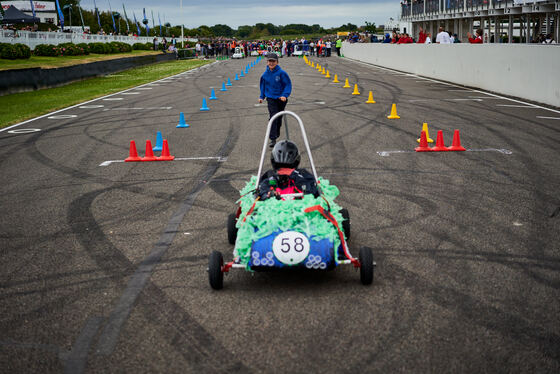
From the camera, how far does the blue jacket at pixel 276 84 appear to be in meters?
13.1

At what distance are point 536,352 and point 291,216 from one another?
2.15 metres

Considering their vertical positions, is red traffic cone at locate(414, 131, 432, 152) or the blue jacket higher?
the blue jacket

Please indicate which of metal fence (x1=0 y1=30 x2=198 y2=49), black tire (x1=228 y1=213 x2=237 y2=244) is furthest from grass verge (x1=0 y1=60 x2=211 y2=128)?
black tire (x1=228 y1=213 x2=237 y2=244)

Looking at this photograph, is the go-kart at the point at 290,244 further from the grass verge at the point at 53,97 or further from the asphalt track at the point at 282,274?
the grass verge at the point at 53,97

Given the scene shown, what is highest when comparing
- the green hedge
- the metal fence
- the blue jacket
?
the metal fence

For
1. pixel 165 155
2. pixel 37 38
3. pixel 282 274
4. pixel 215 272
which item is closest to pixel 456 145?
pixel 165 155

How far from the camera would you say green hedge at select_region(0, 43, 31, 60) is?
3644 centimetres

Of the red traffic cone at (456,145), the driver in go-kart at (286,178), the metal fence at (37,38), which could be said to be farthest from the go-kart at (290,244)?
the metal fence at (37,38)

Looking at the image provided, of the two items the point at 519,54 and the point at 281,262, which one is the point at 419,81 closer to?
the point at 519,54

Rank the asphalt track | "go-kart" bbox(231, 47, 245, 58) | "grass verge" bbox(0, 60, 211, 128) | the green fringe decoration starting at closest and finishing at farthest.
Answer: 1. the asphalt track
2. the green fringe decoration
3. "grass verge" bbox(0, 60, 211, 128)
4. "go-kart" bbox(231, 47, 245, 58)

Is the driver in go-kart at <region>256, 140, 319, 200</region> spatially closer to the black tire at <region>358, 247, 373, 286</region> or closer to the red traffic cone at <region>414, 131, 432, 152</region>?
the black tire at <region>358, 247, 373, 286</region>

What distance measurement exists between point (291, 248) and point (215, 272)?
2.22 ft

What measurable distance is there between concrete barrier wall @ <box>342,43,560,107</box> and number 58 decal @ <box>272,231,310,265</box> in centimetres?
1458

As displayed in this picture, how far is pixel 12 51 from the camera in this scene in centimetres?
3669
